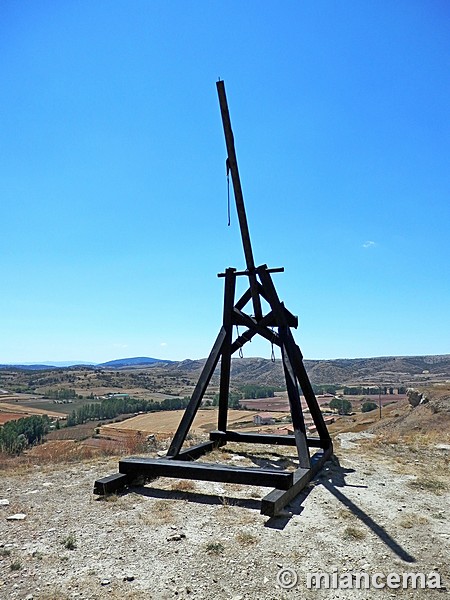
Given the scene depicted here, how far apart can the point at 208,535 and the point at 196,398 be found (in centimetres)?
317

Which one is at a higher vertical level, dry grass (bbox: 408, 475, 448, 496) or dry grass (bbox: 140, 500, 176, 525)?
dry grass (bbox: 140, 500, 176, 525)

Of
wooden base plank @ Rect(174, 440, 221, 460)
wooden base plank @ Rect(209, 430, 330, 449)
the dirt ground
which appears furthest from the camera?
wooden base plank @ Rect(209, 430, 330, 449)

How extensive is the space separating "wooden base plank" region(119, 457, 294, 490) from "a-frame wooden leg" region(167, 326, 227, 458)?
58cm

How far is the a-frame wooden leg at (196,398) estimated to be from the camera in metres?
7.23

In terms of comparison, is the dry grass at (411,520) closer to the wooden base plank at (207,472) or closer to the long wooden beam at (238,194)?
the wooden base plank at (207,472)

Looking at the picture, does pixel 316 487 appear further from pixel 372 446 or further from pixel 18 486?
pixel 18 486

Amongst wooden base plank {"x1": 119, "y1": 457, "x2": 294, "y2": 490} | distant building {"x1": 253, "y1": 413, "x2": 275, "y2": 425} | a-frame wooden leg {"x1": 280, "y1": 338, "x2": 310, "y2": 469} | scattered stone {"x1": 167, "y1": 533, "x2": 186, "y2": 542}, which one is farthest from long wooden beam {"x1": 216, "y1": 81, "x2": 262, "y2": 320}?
distant building {"x1": 253, "y1": 413, "x2": 275, "y2": 425}

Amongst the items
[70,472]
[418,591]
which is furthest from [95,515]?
[418,591]

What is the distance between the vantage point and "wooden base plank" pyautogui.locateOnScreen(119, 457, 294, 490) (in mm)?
5721

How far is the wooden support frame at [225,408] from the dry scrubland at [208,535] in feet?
0.82

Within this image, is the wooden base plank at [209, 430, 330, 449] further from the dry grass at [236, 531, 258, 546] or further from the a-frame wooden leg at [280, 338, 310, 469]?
the dry grass at [236, 531, 258, 546]

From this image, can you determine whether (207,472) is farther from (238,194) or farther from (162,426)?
(162,426)

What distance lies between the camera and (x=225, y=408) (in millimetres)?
9469

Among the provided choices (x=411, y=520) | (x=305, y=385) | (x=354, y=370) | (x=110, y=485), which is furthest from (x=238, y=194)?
(x=354, y=370)
